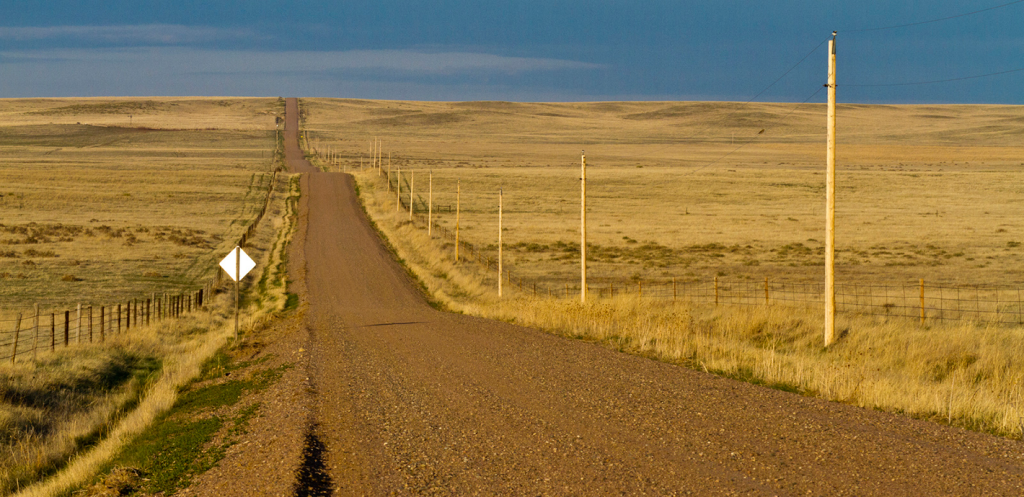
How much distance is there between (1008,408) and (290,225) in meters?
59.1

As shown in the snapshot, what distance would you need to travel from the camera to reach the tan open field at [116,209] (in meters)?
36.6

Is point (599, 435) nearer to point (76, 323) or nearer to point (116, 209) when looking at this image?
point (76, 323)

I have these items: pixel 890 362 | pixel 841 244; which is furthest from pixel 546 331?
pixel 841 244

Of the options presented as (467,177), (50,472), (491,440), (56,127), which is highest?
(56,127)

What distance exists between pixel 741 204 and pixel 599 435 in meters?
72.0

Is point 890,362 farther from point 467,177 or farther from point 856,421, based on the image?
point 467,177

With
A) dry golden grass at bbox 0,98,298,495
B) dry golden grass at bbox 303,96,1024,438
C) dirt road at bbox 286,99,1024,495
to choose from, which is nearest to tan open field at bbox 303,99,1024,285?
dry golden grass at bbox 303,96,1024,438

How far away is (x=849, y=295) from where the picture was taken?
30.8m

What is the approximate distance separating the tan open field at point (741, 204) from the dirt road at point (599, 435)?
2526 cm

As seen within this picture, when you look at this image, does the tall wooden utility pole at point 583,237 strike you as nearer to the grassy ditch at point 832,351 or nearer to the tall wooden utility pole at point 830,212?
the grassy ditch at point 832,351

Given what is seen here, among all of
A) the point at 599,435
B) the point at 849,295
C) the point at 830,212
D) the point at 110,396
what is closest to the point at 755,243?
the point at 849,295

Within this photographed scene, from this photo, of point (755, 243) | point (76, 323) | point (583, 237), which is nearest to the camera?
point (76, 323)

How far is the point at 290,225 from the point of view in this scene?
64500 mm

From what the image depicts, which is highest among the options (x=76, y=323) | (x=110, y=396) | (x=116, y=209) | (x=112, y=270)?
(x=116, y=209)
